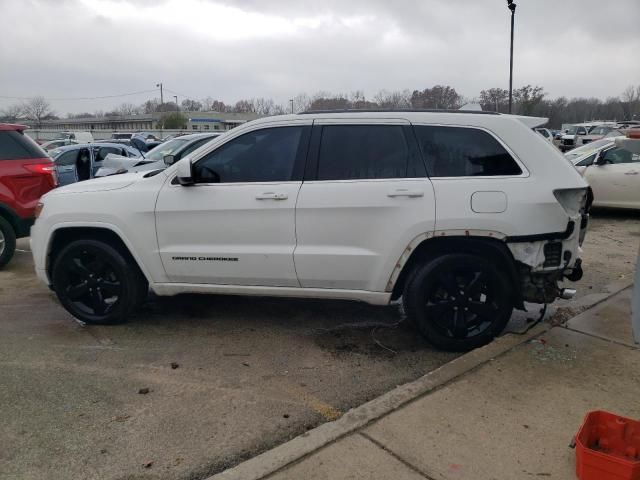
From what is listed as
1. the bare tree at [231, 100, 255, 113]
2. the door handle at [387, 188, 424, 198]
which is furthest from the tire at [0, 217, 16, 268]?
the bare tree at [231, 100, 255, 113]

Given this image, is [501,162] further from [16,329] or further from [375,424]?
[16,329]

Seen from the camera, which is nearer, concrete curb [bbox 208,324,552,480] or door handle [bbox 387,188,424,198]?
concrete curb [bbox 208,324,552,480]

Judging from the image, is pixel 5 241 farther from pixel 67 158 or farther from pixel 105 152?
pixel 67 158

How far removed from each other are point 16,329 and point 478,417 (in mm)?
4152

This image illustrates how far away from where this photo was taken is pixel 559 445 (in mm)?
2975

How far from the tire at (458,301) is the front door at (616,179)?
26.1ft

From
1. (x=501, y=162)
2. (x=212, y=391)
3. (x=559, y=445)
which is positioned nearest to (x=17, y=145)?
(x=212, y=391)

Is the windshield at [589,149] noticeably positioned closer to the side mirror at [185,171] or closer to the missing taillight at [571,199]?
the missing taillight at [571,199]

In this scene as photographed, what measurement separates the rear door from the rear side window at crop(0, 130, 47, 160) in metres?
5.05

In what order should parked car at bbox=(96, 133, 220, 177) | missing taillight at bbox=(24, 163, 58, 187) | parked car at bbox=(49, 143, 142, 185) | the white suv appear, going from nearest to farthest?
the white suv
missing taillight at bbox=(24, 163, 58, 187)
parked car at bbox=(96, 133, 220, 177)
parked car at bbox=(49, 143, 142, 185)

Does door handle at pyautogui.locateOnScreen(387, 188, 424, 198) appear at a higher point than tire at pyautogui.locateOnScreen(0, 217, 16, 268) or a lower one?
higher

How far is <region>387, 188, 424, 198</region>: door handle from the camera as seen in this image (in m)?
4.06

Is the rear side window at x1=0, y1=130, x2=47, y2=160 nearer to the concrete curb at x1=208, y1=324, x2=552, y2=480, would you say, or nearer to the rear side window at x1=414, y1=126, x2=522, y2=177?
the rear side window at x1=414, y1=126, x2=522, y2=177

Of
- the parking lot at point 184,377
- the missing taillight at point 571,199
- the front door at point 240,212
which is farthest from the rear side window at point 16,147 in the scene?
the missing taillight at point 571,199
